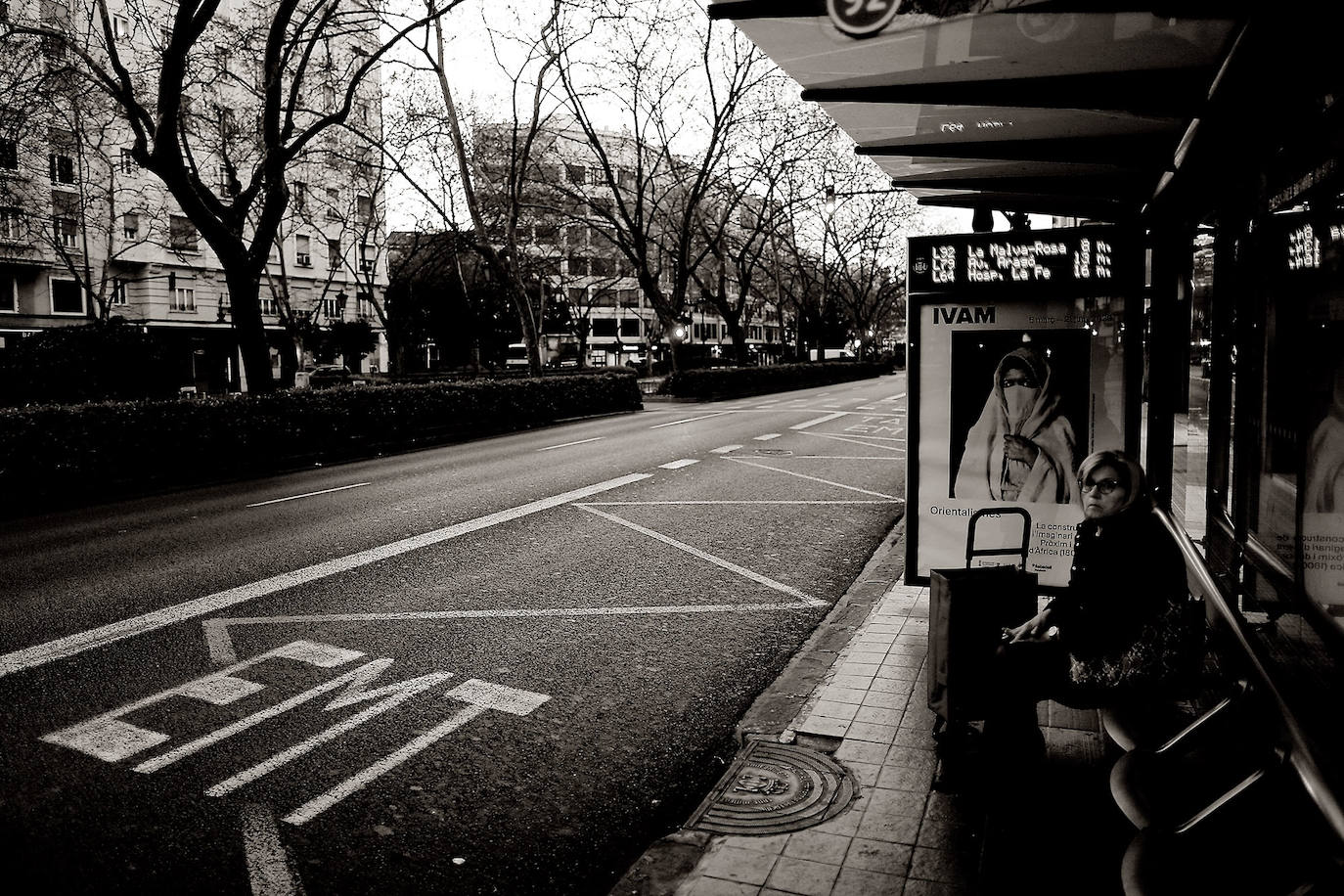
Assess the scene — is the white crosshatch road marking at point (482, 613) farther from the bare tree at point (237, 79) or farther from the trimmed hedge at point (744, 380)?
the trimmed hedge at point (744, 380)

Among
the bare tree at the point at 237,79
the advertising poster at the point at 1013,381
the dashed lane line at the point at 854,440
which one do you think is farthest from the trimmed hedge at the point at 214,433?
the advertising poster at the point at 1013,381

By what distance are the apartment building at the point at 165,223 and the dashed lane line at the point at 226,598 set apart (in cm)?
1144

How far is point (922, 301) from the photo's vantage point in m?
5.95

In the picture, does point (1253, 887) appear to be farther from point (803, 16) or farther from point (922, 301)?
point (922, 301)

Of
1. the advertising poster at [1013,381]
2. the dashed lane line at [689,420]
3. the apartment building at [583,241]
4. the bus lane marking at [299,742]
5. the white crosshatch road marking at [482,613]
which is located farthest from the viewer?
the apartment building at [583,241]

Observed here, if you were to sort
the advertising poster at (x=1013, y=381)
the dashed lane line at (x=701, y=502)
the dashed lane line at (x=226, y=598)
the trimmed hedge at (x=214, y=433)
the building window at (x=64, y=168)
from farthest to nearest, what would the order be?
the building window at (x=64, y=168) < the trimmed hedge at (x=214, y=433) < the dashed lane line at (x=701, y=502) < the dashed lane line at (x=226, y=598) < the advertising poster at (x=1013, y=381)

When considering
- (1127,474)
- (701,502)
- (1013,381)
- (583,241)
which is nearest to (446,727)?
(1127,474)

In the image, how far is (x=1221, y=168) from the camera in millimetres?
5012

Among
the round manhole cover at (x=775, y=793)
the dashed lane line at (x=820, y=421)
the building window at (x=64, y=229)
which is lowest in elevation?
the round manhole cover at (x=775, y=793)

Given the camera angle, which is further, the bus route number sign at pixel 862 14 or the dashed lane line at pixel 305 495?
the dashed lane line at pixel 305 495

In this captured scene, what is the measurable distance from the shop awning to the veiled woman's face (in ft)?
5.23

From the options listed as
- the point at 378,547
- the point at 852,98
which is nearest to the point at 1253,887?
the point at 852,98

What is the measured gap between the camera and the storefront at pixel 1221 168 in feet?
11.4

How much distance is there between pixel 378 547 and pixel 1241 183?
286 inches
